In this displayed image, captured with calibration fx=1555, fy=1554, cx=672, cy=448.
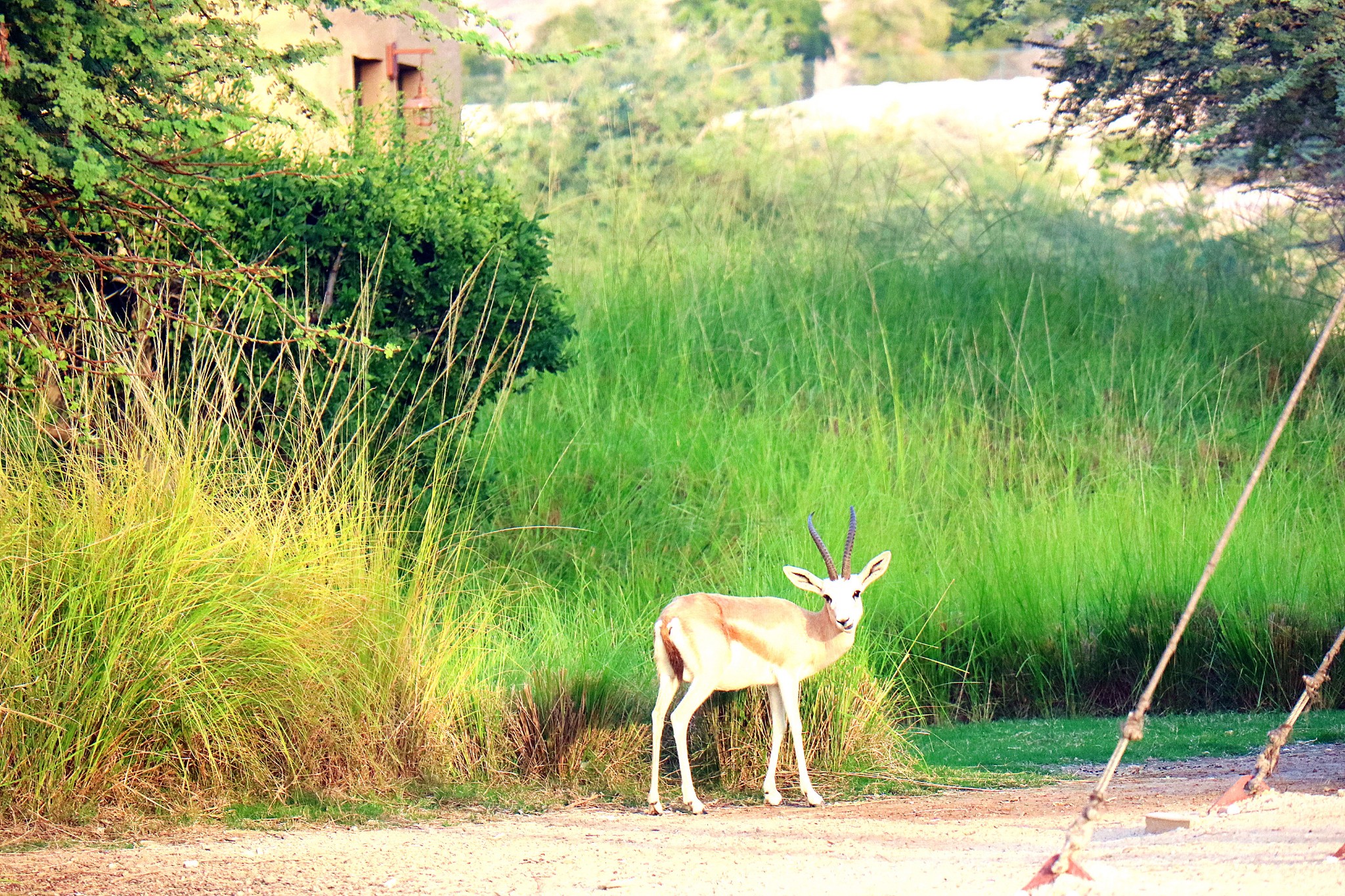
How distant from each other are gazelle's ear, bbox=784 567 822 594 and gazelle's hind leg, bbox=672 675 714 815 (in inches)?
20.6

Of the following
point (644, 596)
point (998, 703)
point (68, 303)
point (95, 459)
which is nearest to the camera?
point (95, 459)

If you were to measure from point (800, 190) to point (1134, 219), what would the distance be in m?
5.09

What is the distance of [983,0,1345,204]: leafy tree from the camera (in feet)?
37.4

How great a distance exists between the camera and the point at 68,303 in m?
6.63

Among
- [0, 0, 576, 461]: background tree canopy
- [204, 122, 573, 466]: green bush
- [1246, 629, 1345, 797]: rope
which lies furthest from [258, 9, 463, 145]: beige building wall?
[1246, 629, 1345, 797]: rope

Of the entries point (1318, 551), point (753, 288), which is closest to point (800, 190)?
point (753, 288)

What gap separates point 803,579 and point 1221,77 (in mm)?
7599

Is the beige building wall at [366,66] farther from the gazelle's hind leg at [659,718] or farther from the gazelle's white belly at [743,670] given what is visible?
the gazelle's white belly at [743,670]

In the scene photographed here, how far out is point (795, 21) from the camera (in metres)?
43.5

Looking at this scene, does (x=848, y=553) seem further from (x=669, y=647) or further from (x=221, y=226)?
(x=221, y=226)

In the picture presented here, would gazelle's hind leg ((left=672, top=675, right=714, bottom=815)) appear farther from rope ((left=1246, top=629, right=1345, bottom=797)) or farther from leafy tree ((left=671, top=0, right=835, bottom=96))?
leafy tree ((left=671, top=0, right=835, bottom=96))

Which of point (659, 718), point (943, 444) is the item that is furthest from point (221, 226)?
point (943, 444)

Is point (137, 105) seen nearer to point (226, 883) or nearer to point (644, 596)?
point (226, 883)

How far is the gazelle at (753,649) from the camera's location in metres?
5.58
